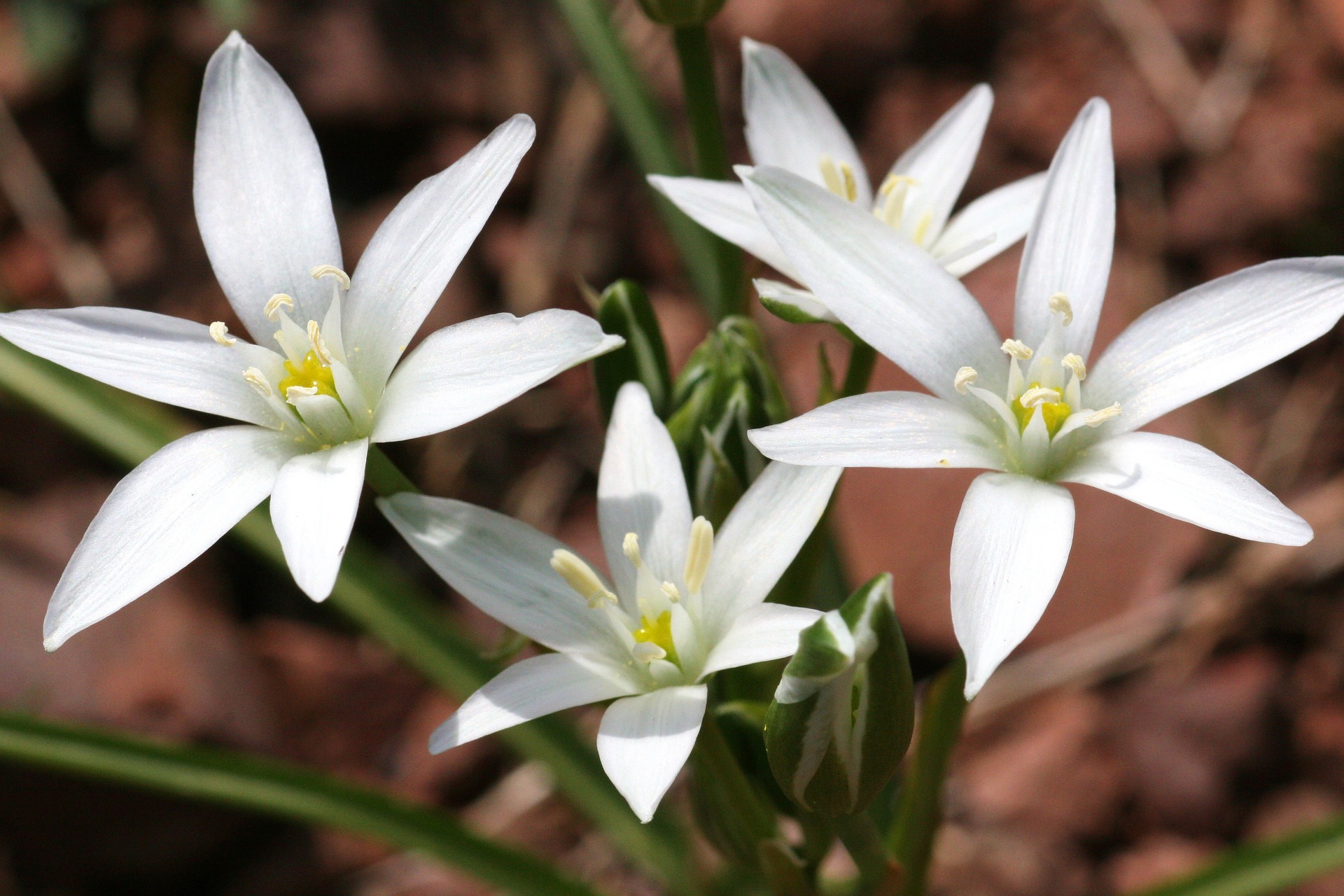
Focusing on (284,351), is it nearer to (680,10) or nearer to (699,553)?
(699,553)

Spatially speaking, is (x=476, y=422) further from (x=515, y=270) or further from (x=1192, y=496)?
(x=1192, y=496)

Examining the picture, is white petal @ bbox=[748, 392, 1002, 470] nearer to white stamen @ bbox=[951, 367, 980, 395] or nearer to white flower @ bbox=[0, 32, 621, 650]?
white stamen @ bbox=[951, 367, 980, 395]

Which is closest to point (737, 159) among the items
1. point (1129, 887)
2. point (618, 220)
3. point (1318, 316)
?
point (618, 220)

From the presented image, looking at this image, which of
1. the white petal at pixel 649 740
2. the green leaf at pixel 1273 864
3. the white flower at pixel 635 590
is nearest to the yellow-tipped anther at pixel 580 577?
the white flower at pixel 635 590

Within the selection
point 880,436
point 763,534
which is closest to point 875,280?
point 880,436

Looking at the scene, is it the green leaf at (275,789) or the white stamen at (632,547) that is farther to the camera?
the green leaf at (275,789)

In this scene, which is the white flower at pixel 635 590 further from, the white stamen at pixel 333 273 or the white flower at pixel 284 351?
the white stamen at pixel 333 273
